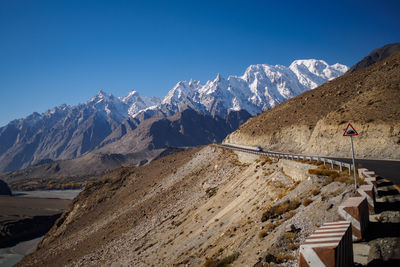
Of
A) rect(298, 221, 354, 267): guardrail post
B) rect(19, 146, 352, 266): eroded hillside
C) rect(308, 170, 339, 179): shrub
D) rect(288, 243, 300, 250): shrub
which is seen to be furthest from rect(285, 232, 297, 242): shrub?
rect(308, 170, 339, 179): shrub

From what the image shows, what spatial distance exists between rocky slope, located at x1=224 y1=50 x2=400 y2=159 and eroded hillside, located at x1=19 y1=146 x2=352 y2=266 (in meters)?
10.6

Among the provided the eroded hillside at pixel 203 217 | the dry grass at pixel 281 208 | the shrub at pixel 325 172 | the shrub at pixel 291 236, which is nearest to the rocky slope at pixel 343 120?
the eroded hillside at pixel 203 217

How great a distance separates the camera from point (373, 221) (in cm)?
1084

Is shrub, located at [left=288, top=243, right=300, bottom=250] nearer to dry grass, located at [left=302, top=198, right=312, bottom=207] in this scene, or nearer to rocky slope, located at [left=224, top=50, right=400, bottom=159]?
dry grass, located at [left=302, top=198, right=312, bottom=207]

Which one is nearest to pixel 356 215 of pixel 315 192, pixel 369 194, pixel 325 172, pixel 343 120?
pixel 369 194

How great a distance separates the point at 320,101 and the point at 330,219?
150 ft

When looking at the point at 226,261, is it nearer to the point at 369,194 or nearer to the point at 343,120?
the point at 369,194

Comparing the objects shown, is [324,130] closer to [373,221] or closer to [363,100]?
[363,100]

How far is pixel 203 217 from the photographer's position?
26375 mm

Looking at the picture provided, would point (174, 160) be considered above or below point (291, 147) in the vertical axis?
above

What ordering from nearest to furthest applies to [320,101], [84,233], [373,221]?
[373,221] < [84,233] < [320,101]

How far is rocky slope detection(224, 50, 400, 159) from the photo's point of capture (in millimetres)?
30047

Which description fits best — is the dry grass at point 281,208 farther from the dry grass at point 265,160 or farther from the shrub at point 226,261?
the dry grass at point 265,160

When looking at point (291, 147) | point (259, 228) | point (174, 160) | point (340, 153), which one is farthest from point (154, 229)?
point (174, 160)
